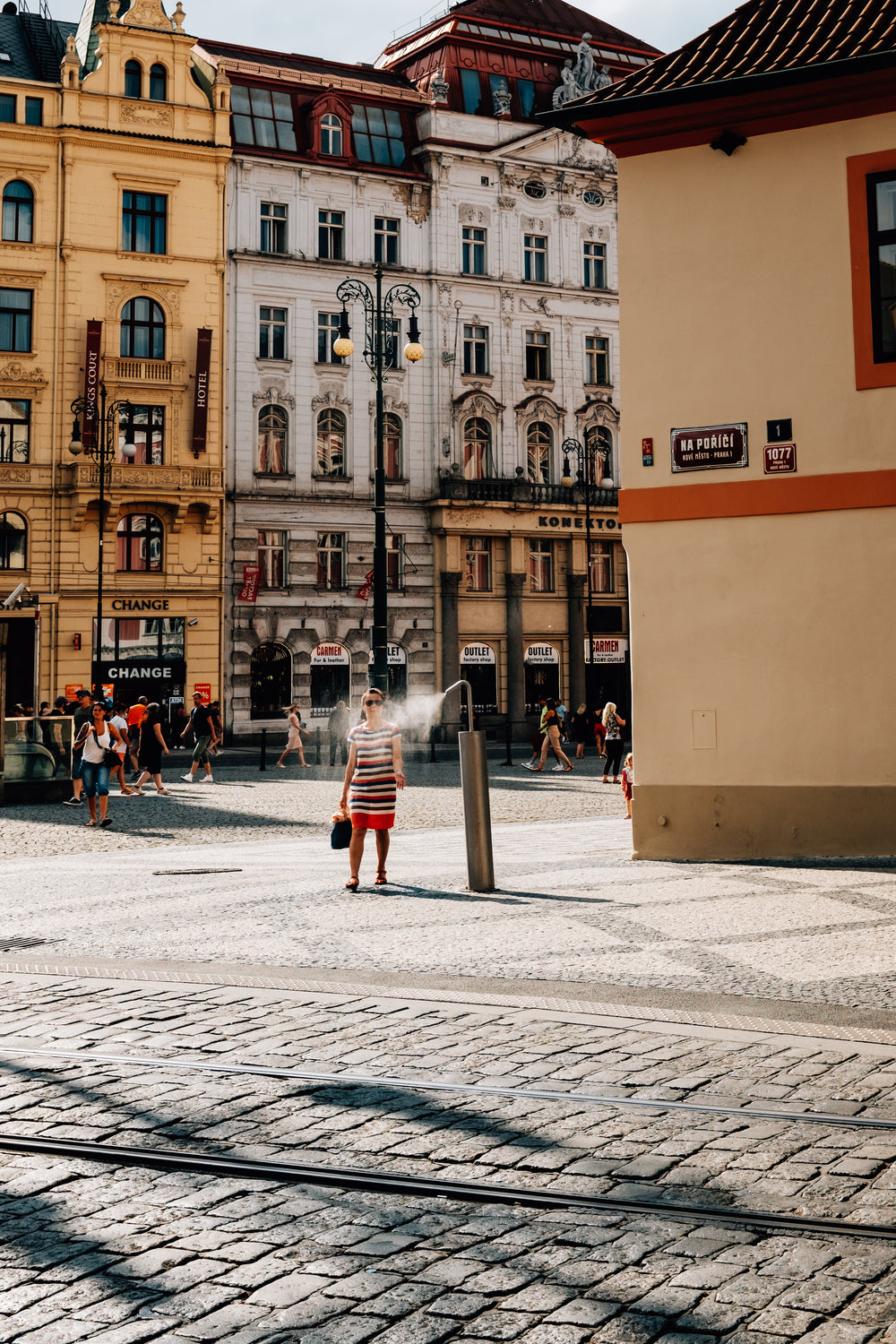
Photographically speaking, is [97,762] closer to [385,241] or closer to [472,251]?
[385,241]

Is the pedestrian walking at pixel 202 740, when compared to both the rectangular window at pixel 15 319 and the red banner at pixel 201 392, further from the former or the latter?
the rectangular window at pixel 15 319

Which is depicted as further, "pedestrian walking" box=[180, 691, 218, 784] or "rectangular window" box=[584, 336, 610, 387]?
"rectangular window" box=[584, 336, 610, 387]

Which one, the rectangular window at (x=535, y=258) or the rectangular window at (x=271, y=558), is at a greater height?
the rectangular window at (x=535, y=258)

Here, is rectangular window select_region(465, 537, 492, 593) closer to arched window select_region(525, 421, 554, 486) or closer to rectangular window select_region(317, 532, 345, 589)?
arched window select_region(525, 421, 554, 486)

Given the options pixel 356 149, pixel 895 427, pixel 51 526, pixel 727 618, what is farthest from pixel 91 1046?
pixel 356 149

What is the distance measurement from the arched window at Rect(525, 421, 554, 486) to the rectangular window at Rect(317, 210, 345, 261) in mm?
9205

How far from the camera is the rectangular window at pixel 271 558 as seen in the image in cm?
4628

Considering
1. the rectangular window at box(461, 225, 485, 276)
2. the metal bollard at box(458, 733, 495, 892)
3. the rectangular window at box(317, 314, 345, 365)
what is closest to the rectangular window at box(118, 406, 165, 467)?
the rectangular window at box(317, 314, 345, 365)

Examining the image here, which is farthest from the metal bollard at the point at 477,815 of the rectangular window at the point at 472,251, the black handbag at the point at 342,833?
the rectangular window at the point at 472,251

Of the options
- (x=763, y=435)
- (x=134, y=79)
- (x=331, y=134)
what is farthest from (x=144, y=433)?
(x=763, y=435)

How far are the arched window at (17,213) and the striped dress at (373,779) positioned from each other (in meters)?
35.3

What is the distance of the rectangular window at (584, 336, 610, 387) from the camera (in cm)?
5250

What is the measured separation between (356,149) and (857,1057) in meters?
46.9

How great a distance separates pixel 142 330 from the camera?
4425cm
